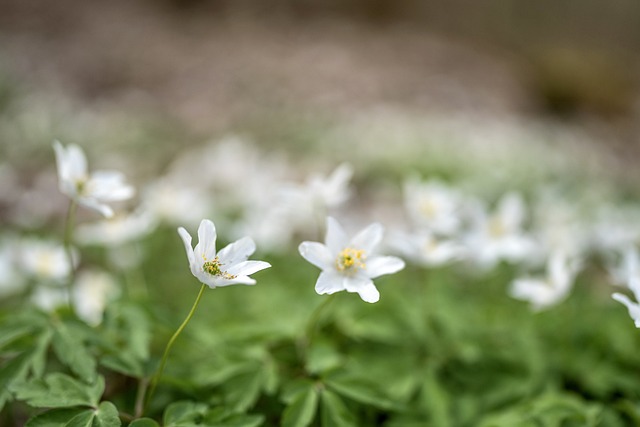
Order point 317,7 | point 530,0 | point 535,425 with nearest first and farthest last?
1. point 535,425
2. point 317,7
3. point 530,0

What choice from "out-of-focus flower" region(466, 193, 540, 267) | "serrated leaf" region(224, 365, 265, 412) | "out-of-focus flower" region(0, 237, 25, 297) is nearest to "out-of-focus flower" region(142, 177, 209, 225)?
"out-of-focus flower" region(0, 237, 25, 297)

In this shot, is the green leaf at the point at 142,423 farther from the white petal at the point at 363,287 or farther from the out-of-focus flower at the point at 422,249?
the out-of-focus flower at the point at 422,249

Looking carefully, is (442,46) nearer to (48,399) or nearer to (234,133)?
(234,133)

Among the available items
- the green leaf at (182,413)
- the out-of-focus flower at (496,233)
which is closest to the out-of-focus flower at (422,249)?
the out-of-focus flower at (496,233)

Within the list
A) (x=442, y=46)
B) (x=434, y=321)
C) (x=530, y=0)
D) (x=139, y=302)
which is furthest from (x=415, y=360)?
(x=530, y=0)

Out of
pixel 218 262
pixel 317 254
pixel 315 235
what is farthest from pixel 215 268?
pixel 315 235

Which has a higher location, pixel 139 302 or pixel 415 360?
pixel 415 360
